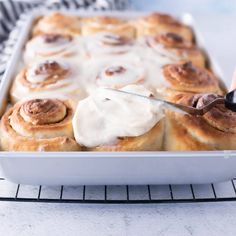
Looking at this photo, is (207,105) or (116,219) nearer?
(116,219)

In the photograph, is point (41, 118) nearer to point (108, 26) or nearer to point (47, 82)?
point (47, 82)

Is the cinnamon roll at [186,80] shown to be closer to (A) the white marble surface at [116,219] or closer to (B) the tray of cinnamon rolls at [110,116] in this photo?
(B) the tray of cinnamon rolls at [110,116]

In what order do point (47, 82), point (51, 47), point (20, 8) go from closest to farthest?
1. point (47, 82)
2. point (51, 47)
3. point (20, 8)

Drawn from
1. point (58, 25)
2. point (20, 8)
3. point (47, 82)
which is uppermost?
point (47, 82)

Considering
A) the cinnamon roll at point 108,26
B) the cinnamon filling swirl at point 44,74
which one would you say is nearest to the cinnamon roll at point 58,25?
the cinnamon roll at point 108,26

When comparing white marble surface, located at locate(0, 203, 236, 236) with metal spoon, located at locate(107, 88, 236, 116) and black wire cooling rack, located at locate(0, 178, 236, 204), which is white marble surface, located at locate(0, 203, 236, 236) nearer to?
black wire cooling rack, located at locate(0, 178, 236, 204)

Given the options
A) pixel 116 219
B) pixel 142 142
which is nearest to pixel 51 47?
pixel 142 142

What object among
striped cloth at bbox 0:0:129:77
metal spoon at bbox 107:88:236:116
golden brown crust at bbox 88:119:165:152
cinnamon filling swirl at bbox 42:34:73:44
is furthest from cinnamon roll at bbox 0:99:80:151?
striped cloth at bbox 0:0:129:77
